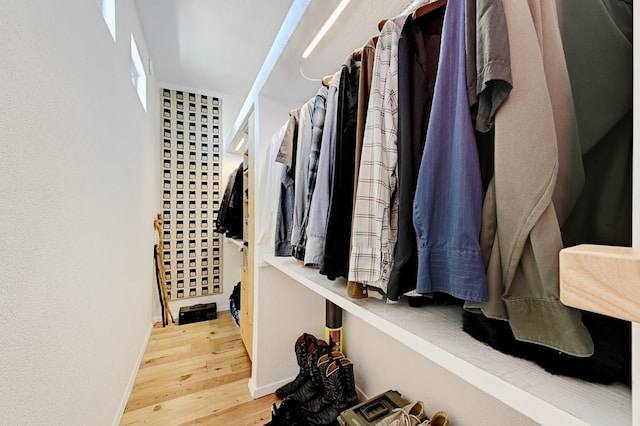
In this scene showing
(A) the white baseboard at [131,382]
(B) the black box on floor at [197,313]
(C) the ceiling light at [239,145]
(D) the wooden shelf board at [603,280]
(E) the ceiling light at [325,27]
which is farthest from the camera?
(C) the ceiling light at [239,145]

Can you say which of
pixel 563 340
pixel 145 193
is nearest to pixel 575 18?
pixel 563 340

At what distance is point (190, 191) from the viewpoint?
310 centimetres

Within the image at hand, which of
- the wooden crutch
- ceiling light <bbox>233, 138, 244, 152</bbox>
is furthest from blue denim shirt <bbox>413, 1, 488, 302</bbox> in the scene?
the wooden crutch

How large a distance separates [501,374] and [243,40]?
2.69 meters

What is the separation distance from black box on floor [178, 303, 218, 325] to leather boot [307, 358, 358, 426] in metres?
1.94

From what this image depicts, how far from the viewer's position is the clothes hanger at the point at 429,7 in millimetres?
603

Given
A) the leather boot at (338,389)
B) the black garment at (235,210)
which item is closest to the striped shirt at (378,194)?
the leather boot at (338,389)

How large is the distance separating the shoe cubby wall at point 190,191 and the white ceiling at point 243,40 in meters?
0.31

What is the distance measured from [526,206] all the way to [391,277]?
11.5 inches

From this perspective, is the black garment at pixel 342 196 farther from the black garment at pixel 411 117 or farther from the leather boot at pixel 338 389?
the leather boot at pixel 338 389

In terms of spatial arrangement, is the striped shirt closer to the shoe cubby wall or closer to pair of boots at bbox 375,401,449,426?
pair of boots at bbox 375,401,449,426

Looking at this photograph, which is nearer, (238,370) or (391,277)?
(391,277)

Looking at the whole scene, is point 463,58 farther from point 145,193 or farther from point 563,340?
point 145,193

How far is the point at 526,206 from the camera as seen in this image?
0.39 metres
